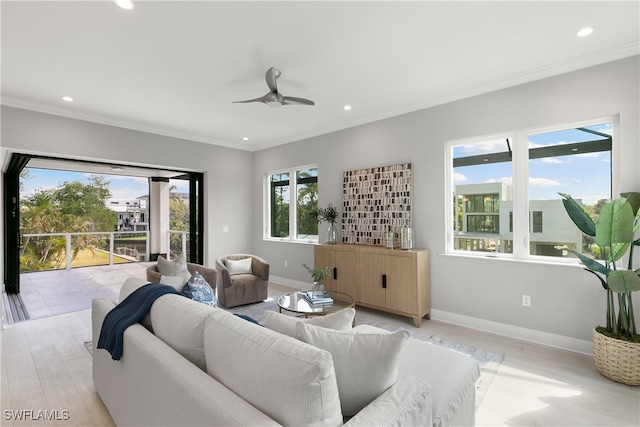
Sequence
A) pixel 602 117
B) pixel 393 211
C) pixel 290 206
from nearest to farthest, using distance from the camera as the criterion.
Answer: pixel 602 117
pixel 393 211
pixel 290 206

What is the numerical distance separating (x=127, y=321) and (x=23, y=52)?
2.62 metres

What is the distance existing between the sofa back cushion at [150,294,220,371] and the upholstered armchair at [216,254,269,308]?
2465 mm

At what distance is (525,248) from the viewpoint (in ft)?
10.5

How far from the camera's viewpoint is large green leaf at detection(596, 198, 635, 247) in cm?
224

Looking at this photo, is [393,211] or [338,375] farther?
[393,211]

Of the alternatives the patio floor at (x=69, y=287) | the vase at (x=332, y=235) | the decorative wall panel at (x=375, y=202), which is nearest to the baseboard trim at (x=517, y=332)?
the decorative wall panel at (x=375, y=202)

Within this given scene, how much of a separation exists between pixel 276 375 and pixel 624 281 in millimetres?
2674

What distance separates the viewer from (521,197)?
10.6 ft

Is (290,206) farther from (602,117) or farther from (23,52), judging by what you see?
(602,117)

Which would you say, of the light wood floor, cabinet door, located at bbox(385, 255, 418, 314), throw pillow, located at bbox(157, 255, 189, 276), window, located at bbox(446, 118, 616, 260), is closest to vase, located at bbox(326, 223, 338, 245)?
cabinet door, located at bbox(385, 255, 418, 314)

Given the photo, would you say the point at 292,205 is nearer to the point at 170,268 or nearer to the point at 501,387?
the point at 170,268

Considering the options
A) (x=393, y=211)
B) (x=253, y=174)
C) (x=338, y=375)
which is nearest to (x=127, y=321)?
(x=338, y=375)

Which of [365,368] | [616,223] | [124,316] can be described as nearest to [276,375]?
[365,368]

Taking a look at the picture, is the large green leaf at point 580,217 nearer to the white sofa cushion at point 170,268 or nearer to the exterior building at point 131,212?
the white sofa cushion at point 170,268
